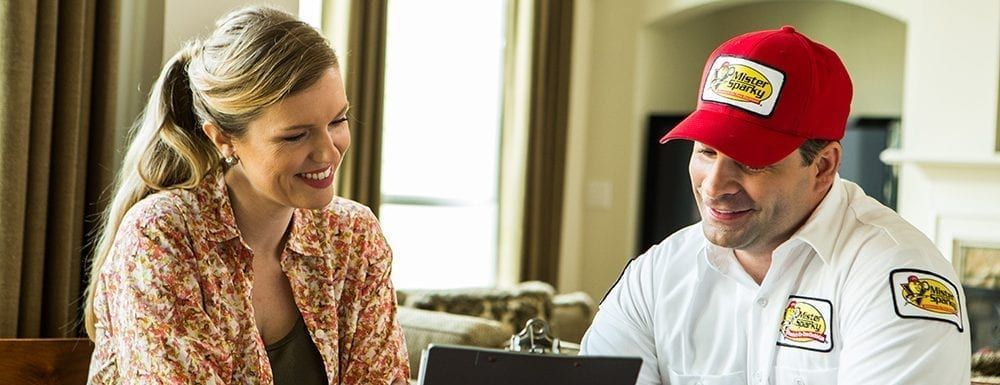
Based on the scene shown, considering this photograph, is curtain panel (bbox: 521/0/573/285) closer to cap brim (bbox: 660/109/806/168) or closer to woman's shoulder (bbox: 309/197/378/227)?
woman's shoulder (bbox: 309/197/378/227)

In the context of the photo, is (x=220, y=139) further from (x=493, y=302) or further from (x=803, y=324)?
(x=493, y=302)

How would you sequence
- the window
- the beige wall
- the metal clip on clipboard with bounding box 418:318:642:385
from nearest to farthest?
the metal clip on clipboard with bounding box 418:318:642:385 → the window → the beige wall

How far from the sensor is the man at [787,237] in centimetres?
156

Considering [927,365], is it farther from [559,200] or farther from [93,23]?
[559,200]

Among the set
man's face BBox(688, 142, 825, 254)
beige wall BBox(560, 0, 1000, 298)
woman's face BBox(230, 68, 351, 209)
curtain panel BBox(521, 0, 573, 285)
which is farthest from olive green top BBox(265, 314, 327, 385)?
beige wall BBox(560, 0, 1000, 298)

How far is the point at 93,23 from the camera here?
285 centimetres

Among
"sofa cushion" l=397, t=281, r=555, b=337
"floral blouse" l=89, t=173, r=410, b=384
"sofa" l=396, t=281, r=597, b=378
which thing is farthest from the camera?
"sofa cushion" l=397, t=281, r=555, b=337

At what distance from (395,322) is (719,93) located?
72 cm

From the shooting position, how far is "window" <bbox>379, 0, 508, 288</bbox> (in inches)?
183

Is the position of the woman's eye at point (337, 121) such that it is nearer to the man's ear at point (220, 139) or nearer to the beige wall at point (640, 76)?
the man's ear at point (220, 139)

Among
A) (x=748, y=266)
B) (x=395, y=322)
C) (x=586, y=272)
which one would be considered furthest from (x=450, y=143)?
(x=748, y=266)

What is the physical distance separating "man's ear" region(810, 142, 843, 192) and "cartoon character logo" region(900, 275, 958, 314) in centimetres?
23

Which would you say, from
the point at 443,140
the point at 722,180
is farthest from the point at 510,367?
the point at 443,140

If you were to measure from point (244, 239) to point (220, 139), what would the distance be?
17cm
